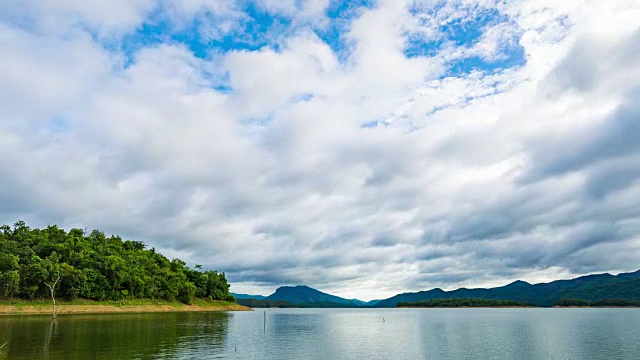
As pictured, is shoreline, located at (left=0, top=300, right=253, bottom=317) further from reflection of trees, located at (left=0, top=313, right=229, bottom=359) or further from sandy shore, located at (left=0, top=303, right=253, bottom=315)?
reflection of trees, located at (left=0, top=313, right=229, bottom=359)

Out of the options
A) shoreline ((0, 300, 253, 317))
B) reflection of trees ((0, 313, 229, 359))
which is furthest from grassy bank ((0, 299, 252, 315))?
reflection of trees ((0, 313, 229, 359))

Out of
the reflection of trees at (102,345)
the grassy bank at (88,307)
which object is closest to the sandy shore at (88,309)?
the grassy bank at (88,307)

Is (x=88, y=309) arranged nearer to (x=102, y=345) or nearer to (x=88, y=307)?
(x=88, y=307)

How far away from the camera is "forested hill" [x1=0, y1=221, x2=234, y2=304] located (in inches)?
4294

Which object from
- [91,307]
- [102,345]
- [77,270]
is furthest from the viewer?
[91,307]

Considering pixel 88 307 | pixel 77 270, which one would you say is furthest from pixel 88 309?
pixel 77 270

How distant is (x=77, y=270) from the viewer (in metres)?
124

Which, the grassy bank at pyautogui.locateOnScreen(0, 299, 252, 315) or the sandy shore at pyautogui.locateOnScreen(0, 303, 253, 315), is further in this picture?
the grassy bank at pyautogui.locateOnScreen(0, 299, 252, 315)

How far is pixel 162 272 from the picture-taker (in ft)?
579

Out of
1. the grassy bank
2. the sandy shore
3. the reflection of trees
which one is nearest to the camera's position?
the reflection of trees

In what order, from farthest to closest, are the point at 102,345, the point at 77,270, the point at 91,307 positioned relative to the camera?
the point at 91,307 < the point at 77,270 < the point at 102,345

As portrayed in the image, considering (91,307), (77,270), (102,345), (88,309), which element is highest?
(77,270)

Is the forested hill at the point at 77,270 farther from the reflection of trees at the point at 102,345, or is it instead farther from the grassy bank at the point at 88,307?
the reflection of trees at the point at 102,345

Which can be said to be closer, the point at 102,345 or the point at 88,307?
the point at 102,345
